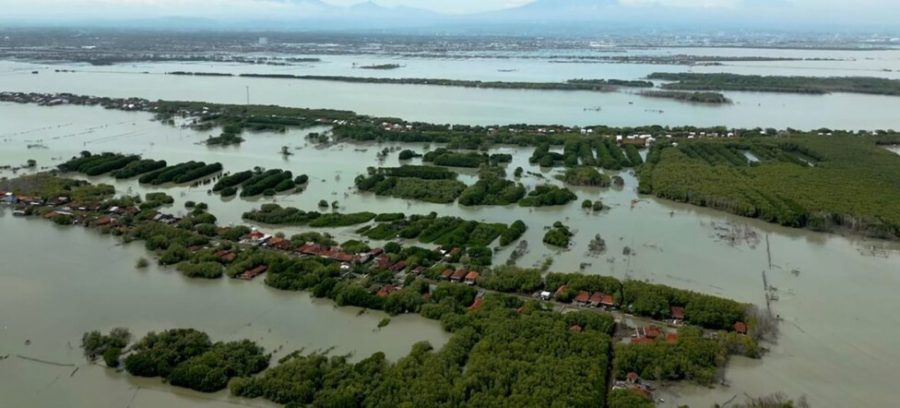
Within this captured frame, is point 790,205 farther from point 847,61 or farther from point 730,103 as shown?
point 847,61

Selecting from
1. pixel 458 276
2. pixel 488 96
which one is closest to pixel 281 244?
pixel 458 276

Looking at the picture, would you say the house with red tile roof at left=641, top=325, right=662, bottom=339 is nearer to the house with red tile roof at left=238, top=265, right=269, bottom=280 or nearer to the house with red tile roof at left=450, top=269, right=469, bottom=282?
the house with red tile roof at left=450, top=269, right=469, bottom=282

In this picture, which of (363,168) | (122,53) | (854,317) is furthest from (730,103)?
(122,53)

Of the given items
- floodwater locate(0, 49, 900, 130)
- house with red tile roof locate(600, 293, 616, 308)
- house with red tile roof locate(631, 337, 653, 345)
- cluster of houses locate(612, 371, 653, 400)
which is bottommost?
cluster of houses locate(612, 371, 653, 400)

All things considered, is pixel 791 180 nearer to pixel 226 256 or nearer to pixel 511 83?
pixel 226 256

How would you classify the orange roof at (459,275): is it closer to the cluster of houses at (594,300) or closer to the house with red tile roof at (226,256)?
the cluster of houses at (594,300)

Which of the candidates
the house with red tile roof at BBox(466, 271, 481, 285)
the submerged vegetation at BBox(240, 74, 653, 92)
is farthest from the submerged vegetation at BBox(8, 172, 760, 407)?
the submerged vegetation at BBox(240, 74, 653, 92)
